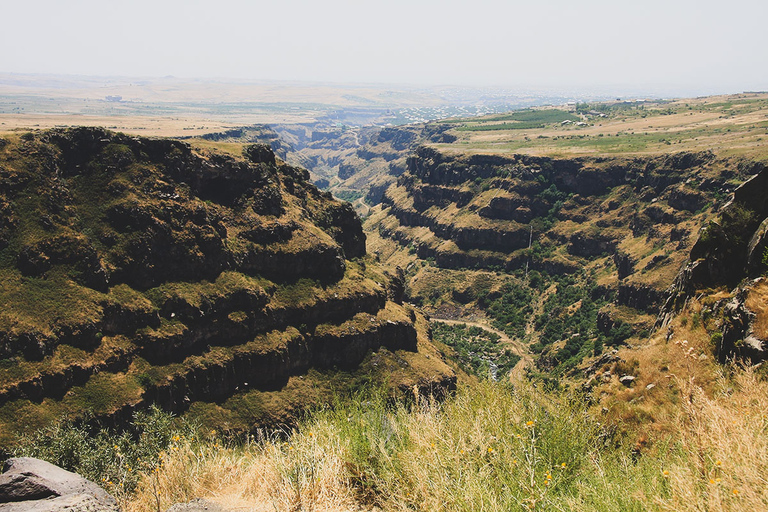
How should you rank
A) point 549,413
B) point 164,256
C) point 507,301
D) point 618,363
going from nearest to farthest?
point 549,413, point 618,363, point 164,256, point 507,301

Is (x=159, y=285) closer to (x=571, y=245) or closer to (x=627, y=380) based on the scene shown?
(x=627, y=380)

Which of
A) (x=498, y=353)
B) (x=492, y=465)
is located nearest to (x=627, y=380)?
(x=492, y=465)

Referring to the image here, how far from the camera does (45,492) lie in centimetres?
1532

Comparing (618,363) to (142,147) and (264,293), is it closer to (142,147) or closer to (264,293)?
(264,293)

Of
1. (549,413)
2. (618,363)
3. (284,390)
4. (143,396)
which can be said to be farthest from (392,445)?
(284,390)

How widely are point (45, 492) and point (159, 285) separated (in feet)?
207

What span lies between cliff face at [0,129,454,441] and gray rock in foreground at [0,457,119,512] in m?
45.1

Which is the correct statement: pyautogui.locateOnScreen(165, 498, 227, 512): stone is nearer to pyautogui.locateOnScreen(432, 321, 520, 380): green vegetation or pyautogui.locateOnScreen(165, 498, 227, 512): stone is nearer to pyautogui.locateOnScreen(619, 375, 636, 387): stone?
pyautogui.locateOnScreen(619, 375, 636, 387): stone

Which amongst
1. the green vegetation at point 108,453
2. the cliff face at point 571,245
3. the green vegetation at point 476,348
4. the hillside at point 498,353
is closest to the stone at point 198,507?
the hillside at point 498,353

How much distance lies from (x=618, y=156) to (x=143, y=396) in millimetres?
173934

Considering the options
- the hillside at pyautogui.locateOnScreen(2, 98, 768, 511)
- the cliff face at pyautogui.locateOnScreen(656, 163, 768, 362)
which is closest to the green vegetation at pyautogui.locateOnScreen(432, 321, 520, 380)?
the hillside at pyautogui.locateOnScreen(2, 98, 768, 511)

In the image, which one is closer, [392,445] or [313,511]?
[313,511]

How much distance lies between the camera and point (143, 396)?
6209 cm

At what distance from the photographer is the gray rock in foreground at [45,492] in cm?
1423
